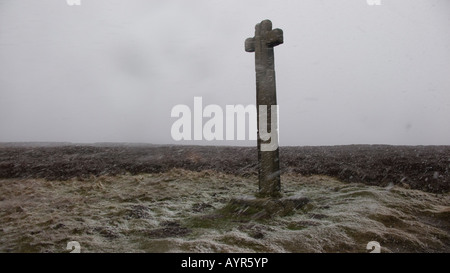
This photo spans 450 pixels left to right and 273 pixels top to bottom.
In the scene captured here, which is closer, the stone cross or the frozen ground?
the frozen ground

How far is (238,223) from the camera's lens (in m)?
5.30

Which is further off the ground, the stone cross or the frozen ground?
the stone cross

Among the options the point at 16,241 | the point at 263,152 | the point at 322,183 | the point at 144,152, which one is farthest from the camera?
the point at 144,152

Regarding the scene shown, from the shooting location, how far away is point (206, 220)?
5527mm

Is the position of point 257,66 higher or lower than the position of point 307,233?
higher

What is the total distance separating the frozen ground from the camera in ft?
14.1

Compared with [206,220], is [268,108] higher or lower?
higher

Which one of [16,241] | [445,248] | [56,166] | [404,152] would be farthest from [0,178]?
[404,152]

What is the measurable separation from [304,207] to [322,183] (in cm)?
305

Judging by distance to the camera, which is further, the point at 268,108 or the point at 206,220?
the point at 268,108

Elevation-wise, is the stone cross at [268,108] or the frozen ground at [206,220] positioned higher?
the stone cross at [268,108]

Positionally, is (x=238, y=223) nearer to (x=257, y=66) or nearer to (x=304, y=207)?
(x=304, y=207)

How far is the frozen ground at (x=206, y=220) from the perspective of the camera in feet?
14.1

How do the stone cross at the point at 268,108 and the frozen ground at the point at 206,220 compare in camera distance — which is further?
the stone cross at the point at 268,108
